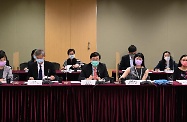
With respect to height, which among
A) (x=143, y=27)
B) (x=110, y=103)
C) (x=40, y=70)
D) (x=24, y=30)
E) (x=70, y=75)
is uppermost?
(x=143, y=27)

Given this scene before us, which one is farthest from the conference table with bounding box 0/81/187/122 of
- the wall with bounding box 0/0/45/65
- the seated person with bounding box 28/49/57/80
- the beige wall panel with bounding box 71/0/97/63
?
the wall with bounding box 0/0/45/65

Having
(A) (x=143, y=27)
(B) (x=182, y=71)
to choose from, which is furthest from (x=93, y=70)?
(A) (x=143, y=27)

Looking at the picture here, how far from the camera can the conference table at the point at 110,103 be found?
412 cm

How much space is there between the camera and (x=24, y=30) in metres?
8.97

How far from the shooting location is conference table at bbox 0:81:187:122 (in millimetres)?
4125

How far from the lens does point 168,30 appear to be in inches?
355

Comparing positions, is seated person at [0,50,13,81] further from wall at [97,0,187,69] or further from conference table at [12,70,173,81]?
wall at [97,0,187,69]

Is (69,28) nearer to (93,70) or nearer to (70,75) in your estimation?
(70,75)

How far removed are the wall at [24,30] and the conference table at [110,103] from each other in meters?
4.95

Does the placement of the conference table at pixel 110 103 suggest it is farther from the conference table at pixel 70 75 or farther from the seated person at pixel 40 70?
the conference table at pixel 70 75

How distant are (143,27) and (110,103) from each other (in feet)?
17.2

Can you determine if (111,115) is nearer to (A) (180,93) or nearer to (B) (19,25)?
(A) (180,93)

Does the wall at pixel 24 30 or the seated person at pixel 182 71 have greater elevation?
the wall at pixel 24 30

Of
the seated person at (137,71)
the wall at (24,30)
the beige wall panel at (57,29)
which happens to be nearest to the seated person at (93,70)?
the seated person at (137,71)
